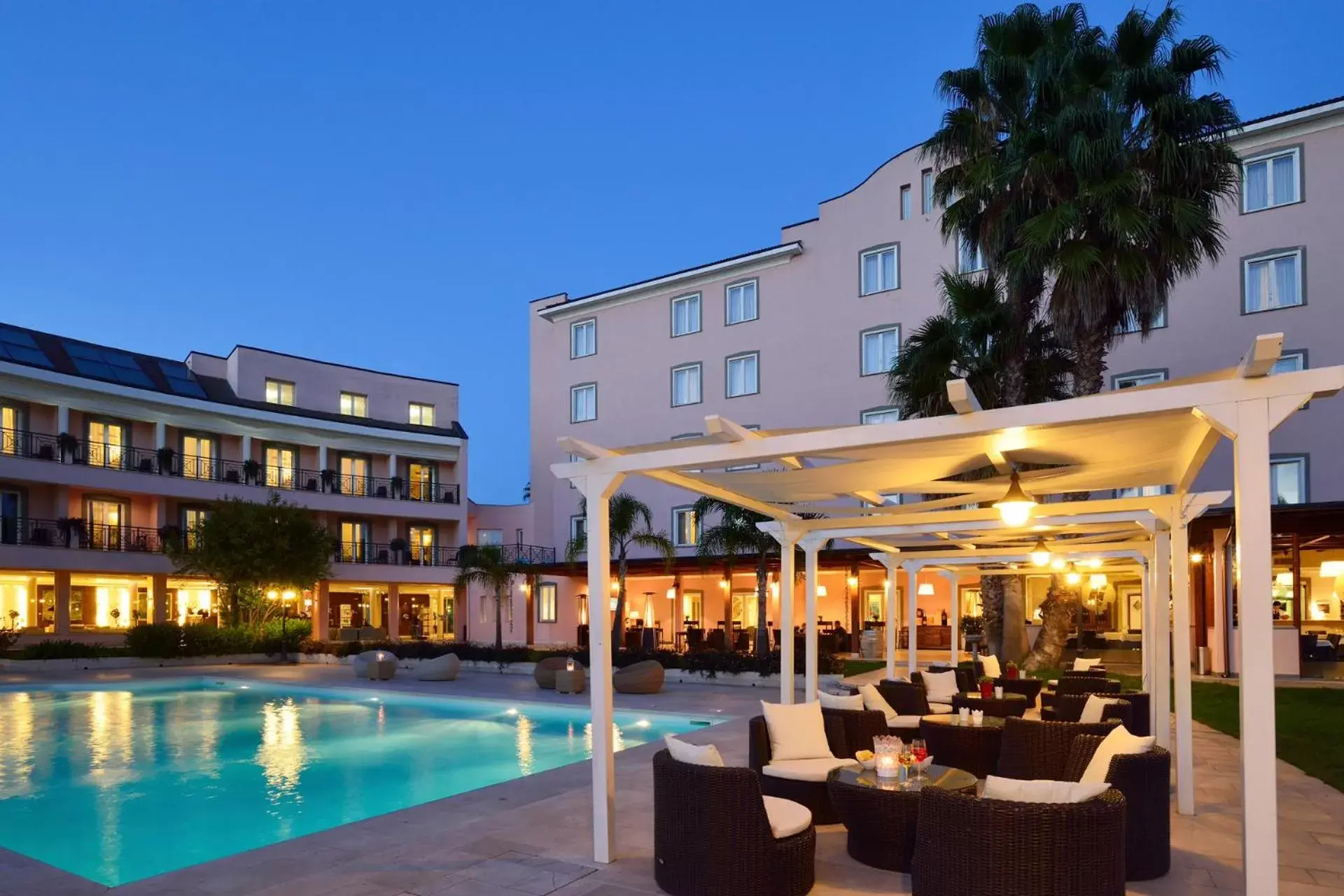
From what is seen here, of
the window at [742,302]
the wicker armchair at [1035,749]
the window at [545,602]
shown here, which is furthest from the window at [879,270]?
the wicker armchair at [1035,749]

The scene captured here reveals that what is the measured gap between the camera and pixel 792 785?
714 centimetres

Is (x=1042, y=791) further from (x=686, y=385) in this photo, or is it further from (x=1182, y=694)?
(x=686, y=385)

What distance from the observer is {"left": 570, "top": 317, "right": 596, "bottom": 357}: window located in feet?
111

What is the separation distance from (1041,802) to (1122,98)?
12632 mm

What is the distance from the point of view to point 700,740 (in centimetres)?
1154

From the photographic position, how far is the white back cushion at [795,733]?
24.9 feet

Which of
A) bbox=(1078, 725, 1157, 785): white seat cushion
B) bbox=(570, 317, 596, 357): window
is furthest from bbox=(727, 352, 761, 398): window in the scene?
bbox=(1078, 725, 1157, 785): white seat cushion

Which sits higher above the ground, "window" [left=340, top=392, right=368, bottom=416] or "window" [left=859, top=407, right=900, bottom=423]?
"window" [left=340, top=392, right=368, bottom=416]

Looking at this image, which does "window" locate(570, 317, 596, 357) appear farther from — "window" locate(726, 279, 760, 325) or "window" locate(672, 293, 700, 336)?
"window" locate(726, 279, 760, 325)

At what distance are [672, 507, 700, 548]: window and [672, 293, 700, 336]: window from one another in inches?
228

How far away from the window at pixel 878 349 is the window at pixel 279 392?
21.4 m

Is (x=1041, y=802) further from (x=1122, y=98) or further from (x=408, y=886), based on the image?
(x=1122, y=98)

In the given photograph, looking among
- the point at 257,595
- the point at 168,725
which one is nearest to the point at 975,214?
the point at 168,725

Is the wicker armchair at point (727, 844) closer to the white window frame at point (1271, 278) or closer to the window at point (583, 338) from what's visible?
the white window frame at point (1271, 278)
